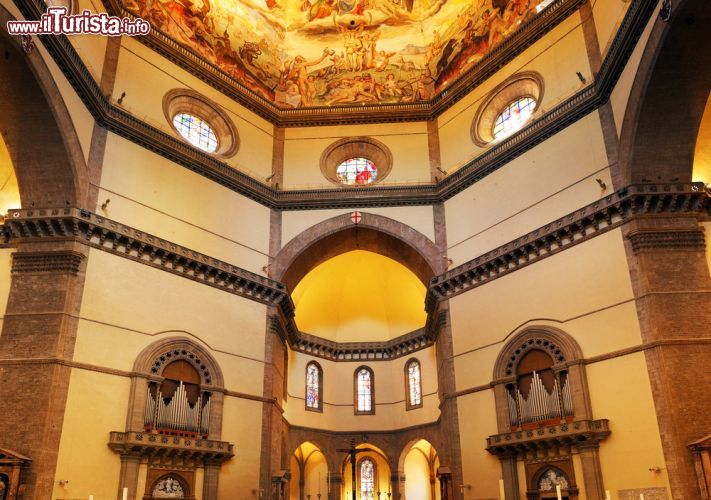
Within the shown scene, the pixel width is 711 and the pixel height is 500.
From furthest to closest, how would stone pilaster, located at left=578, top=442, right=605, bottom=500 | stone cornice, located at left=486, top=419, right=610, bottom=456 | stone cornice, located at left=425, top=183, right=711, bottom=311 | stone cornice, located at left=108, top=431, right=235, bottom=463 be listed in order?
stone cornice, located at left=108, top=431, right=235, bottom=463, stone cornice, located at left=425, top=183, right=711, bottom=311, stone cornice, located at left=486, top=419, right=610, bottom=456, stone pilaster, located at left=578, top=442, right=605, bottom=500

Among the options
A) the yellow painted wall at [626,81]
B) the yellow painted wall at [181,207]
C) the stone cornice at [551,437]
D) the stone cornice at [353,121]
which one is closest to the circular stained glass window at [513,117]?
the stone cornice at [353,121]

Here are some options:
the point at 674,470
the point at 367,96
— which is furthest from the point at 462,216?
the point at 674,470

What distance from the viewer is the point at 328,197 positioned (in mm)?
28500

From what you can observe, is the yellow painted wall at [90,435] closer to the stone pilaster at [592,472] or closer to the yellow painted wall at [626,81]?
the stone pilaster at [592,472]

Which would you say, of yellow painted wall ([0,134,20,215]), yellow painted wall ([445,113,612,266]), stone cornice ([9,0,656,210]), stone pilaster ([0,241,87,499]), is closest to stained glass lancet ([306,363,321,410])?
stone cornice ([9,0,656,210])

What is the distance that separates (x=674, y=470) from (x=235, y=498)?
48.2 ft

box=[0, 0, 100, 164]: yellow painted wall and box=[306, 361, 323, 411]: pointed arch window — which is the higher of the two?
box=[0, 0, 100, 164]: yellow painted wall

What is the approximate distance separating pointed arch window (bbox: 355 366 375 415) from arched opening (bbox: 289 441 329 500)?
11.4ft

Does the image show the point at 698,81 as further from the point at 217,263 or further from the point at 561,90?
the point at 217,263

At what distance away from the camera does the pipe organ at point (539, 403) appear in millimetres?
20172

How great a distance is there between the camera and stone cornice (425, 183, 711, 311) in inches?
756

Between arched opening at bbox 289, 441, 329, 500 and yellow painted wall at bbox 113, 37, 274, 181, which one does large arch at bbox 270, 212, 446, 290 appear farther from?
arched opening at bbox 289, 441, 329, 500

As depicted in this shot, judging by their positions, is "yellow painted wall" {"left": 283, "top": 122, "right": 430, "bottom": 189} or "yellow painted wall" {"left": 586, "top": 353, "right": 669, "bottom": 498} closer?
"yellow painted wall" {"left": 586, "top": 353, "right": 669, "bottom": 498}

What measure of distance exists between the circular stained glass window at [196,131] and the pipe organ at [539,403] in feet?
54.7
